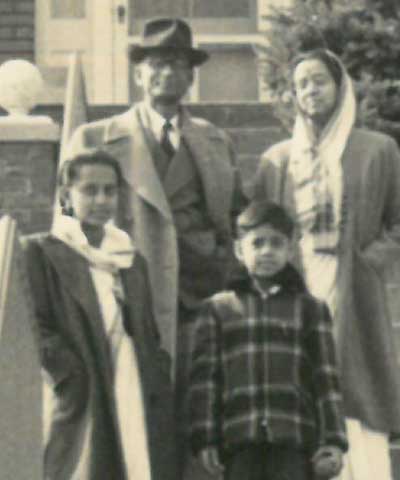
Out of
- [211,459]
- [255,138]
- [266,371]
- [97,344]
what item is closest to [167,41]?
[97,344]

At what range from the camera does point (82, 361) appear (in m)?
8.29

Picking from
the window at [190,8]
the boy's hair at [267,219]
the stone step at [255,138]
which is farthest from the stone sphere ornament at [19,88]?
the boy's hair at [267,219]

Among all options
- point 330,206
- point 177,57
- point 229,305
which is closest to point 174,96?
point 177,57

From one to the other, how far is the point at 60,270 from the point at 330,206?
1.51 m

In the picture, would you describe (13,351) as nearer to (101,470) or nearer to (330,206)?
(101,470)

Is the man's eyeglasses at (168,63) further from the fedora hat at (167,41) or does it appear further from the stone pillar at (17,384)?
the stone pillar at (17,384)

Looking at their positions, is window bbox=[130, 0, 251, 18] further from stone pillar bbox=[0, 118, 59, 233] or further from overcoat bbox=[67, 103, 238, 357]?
overcoat bbox=[67, 103, 238, 357]

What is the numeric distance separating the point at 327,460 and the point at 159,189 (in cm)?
163

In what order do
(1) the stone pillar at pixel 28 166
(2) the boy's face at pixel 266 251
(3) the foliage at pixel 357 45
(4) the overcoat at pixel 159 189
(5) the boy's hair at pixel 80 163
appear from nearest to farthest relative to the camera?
1. (2) the boy's face at pixel 266 251
2. (5) the boy's hair at pixel 80 163
3. (4) the overcoat at pixel 159 189
4. (3) the foliage at pixel 357 45
5. (1) the stone pillar at pixel 28 166

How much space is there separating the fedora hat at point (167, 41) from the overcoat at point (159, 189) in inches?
11.0

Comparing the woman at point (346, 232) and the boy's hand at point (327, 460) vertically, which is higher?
the woman at point (346, 232)

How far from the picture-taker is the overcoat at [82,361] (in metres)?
8.25

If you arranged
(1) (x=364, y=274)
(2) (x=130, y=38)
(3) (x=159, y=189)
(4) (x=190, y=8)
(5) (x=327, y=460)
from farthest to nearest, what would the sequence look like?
1. (4) (x=190, y=8)
2. (2) (x=130, y=38)
3. (1) (x=364, y=274)
4. (3) (x=159, y=189)
5. (5) (x=327, y=460)

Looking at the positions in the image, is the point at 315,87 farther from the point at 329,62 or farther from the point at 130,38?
the point at 130,38
